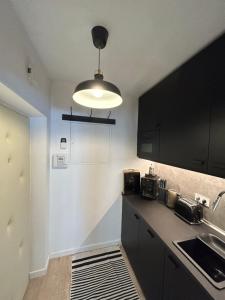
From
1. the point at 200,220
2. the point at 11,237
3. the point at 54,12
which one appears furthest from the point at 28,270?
the point at 54,12

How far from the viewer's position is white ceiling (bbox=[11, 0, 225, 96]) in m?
0.81

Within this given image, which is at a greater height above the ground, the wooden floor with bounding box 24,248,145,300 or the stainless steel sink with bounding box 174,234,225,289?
the stainless steel sink with bounding box 174,234,225,289

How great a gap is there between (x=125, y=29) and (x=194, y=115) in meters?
0.79

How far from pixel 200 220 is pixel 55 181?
1.66 meters

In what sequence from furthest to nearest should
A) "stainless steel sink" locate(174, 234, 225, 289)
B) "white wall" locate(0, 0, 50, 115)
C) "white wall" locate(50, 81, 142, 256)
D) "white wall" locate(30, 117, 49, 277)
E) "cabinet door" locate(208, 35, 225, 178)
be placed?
"white wall" locate(50, 81, 142, 256) → "white wall" locate(30, 117, 49, 277) → "stainless steel sink" locate(174, 234, 225, 289) → "cabinet door" locate(208, 35, 225, 178) → "white wall" locate(0, 0, 50, 115)

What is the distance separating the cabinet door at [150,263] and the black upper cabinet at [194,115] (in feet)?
2.27

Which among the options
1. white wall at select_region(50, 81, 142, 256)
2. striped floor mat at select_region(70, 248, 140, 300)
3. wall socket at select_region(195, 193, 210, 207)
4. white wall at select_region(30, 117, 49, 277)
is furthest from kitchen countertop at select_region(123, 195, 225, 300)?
white wall at select_region(30, 117, 49, 277)

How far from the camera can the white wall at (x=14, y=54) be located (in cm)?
72

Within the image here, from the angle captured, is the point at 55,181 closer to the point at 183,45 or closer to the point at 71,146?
the point at 71,146

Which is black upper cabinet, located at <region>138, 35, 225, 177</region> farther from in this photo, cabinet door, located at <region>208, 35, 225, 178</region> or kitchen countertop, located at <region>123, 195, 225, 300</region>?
kitchen countertop, located at <region>123, 195, 225, 300</region>

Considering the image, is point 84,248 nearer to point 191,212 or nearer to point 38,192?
point 38,192

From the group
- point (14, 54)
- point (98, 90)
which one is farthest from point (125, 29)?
point (14, 54)

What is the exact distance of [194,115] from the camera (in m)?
1.16

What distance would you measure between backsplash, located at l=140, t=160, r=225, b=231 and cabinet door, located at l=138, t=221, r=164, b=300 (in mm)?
585
